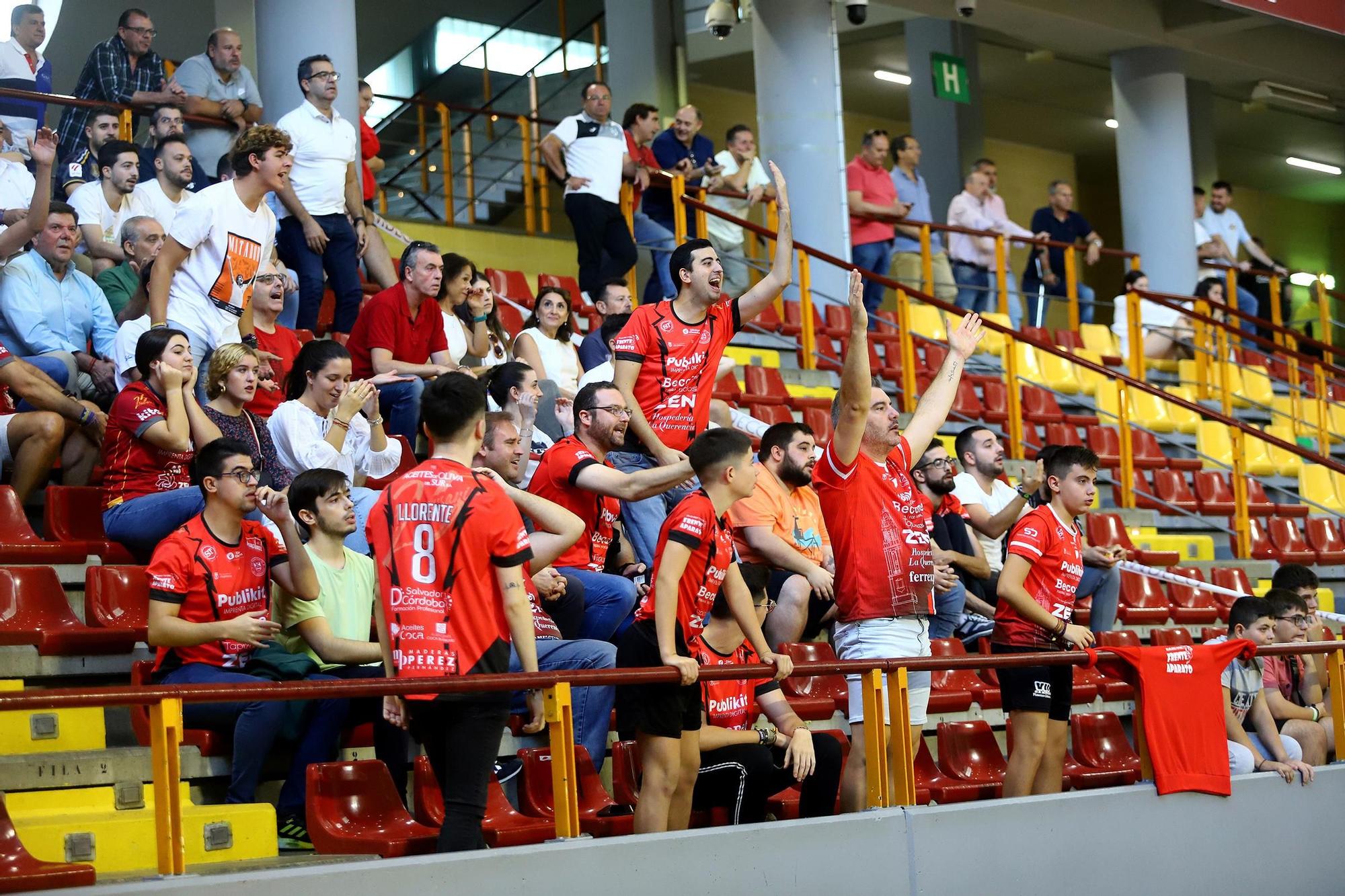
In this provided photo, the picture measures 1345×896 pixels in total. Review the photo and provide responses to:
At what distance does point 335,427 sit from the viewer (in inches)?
245

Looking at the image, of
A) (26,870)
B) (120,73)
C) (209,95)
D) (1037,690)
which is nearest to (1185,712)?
(1037,690)

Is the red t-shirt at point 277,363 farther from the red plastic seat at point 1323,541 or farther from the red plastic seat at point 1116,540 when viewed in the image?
the red plastic seat at point 1323,541

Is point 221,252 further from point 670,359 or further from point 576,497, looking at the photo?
point 576,497

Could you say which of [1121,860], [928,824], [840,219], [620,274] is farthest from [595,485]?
[840,219]

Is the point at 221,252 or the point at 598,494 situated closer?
the point at 598,494

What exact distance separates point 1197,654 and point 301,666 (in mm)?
3387

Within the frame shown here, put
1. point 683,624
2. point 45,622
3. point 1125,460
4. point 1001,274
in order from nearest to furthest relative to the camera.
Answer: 1. point 683,624
2. point 45,622
3. point 1125,460
4. point 1001,274

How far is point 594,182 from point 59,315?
4240mm

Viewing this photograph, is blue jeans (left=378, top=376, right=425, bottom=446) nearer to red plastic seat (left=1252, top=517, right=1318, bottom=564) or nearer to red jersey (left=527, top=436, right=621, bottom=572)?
red jersey (left=527, top=436, right=621, bottom=572)

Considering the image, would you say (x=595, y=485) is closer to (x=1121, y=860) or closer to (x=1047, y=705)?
(x=1047, y=705)

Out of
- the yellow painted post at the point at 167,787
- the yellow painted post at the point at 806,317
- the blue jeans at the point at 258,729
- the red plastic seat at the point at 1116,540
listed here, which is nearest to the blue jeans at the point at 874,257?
the yellow painted post at the point at 806,317

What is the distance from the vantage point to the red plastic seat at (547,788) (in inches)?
211

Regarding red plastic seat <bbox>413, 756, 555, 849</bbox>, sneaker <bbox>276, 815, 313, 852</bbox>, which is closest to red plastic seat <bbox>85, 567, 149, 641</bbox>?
sneaker <bbox>276, 815, 313, 852</bbox>

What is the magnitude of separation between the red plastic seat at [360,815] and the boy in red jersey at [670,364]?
1985 mm
